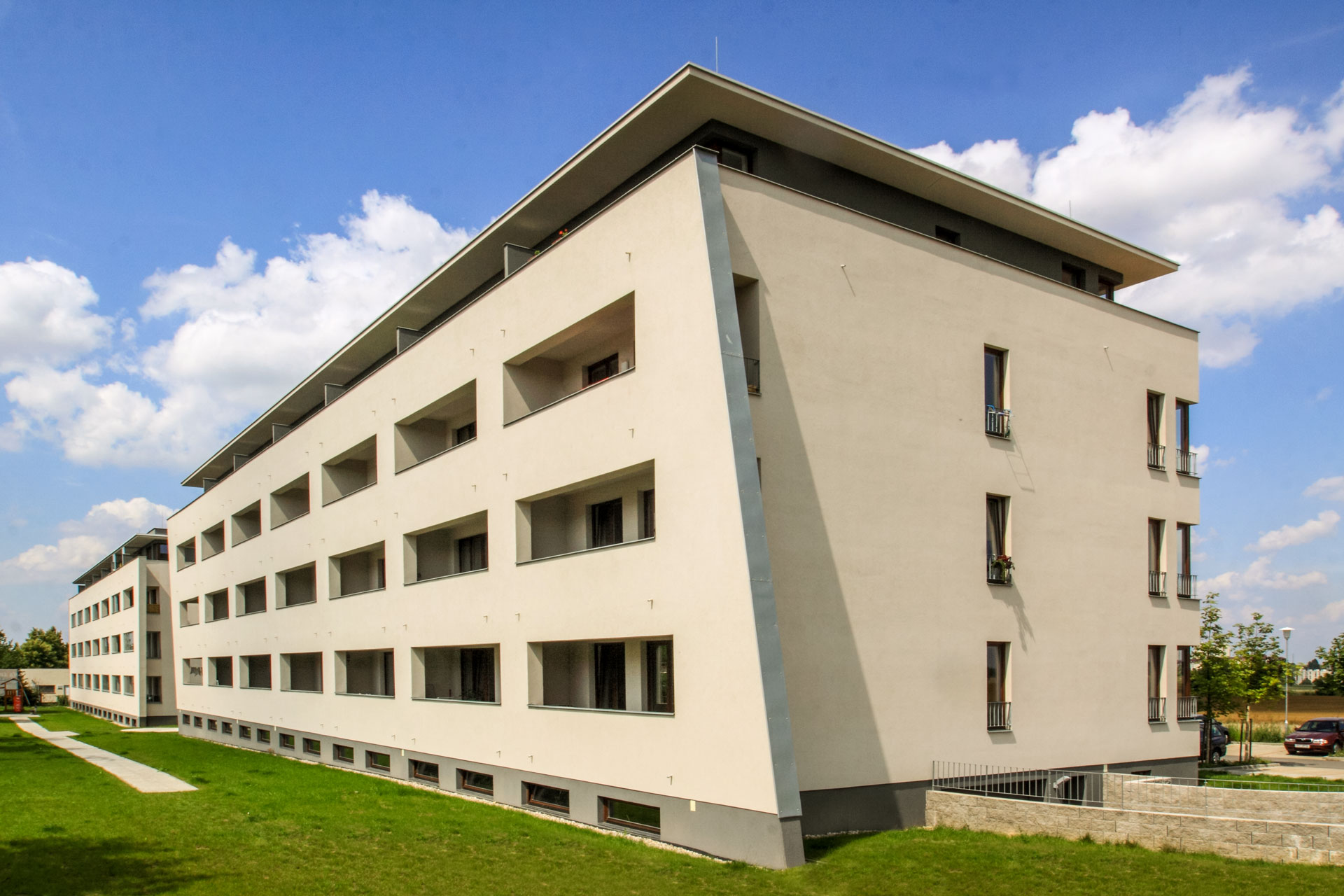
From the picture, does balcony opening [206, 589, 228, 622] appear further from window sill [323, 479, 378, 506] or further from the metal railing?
the metal railing

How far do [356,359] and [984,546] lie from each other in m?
21.7

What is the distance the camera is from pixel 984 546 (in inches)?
727

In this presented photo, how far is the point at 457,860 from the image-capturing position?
46.3 ft

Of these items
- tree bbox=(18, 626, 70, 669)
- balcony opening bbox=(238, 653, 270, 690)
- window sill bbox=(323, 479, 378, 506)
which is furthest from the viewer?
tree bbox=(18, 626, 70, 669)

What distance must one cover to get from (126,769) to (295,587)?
Answer: 10707 mm

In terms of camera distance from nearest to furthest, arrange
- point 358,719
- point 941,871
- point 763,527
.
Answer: point 941,871, point 763,527, point 358,719

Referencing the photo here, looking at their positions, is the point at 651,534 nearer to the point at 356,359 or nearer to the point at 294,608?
the point at 356,359

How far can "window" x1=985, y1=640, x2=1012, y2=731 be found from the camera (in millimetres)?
18188

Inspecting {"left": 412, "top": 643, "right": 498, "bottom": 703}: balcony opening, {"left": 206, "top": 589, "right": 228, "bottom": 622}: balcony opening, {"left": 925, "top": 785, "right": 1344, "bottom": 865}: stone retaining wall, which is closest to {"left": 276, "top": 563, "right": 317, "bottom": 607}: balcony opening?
{"left": 206, "top": 589, "right": 228, "bottom": 622}: balcony opening

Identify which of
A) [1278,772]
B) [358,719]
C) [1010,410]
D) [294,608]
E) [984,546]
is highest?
[1010,410]

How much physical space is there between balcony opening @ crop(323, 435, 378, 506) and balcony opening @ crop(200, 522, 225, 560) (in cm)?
1802

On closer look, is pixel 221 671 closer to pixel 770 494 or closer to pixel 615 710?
pixel 615 710

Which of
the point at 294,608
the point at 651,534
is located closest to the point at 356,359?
the point at 294,608

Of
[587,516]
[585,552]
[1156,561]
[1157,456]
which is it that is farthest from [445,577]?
[1157,456]
